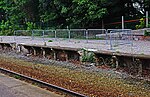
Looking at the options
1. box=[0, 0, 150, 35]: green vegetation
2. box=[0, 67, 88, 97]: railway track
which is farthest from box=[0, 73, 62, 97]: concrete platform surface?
box=[0, 0, 150, 35]: green vegetation

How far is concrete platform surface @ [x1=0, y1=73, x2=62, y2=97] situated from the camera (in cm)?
722

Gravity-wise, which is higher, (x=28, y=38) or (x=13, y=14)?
(x=13, y=14)

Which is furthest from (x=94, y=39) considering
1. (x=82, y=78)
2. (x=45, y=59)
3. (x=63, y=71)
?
(x=82, y=78)

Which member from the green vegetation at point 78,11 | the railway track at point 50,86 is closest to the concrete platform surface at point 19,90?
the railway track at point 50,86

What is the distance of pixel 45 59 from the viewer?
14.7 meters

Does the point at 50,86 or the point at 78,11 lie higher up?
the point at 78,11

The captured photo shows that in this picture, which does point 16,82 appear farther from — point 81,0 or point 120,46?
point 81,0

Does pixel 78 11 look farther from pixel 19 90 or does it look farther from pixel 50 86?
pixel 19 90

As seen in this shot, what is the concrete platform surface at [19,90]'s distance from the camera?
284 inches

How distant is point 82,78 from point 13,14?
29.5 metres

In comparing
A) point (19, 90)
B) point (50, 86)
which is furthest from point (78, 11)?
point (19, 90)

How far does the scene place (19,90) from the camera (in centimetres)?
772

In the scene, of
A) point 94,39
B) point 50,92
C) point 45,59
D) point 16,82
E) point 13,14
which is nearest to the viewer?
point 50,92

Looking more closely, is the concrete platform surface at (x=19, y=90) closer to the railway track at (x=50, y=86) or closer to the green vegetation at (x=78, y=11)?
the railway track at (x=50, y=86)
